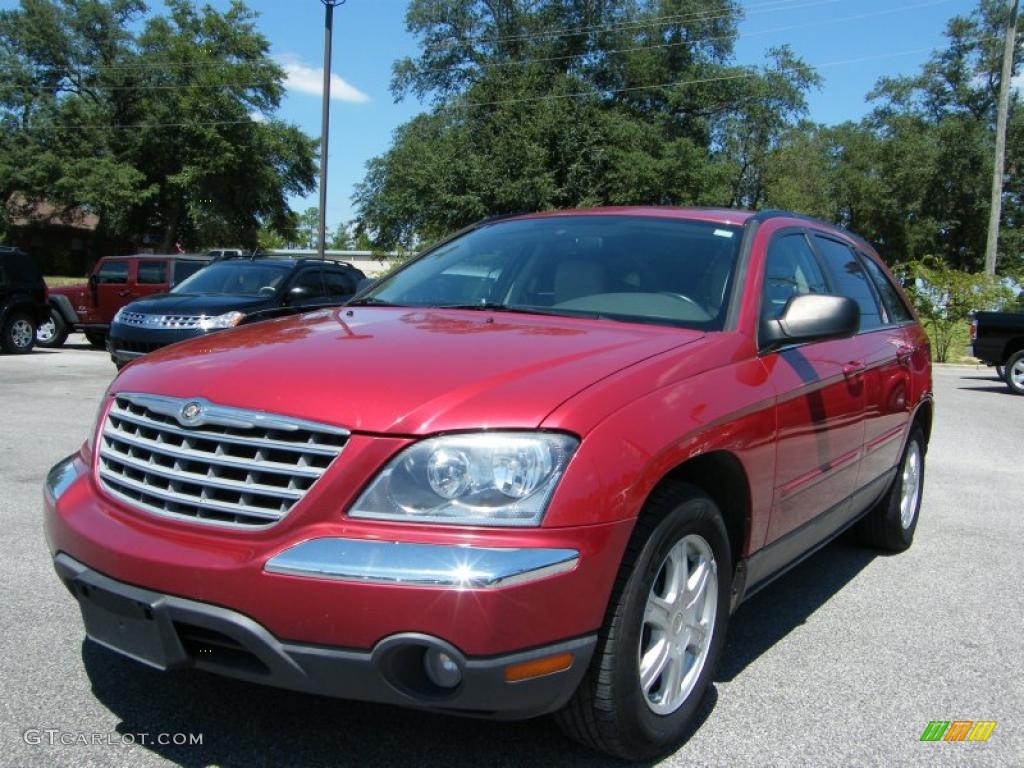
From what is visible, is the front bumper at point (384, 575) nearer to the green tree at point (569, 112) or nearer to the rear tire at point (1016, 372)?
the rear tire at point (1016, 372)

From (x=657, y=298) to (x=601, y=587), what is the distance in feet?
4.74

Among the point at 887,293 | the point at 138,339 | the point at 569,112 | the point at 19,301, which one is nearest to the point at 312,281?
the point at 138,339

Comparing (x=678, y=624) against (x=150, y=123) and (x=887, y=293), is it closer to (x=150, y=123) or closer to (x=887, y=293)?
(x=887, y=293)

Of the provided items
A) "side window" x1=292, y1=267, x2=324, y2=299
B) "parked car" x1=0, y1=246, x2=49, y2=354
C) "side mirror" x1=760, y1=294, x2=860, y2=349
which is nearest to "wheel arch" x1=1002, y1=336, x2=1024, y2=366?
"side window" x1=292, y1=267, x2=324, y2=299

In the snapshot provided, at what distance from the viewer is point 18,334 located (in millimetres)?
15750

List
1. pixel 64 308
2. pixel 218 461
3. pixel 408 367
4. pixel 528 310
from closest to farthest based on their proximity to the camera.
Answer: pixel 218 461 → pixel 408 367 → pixel 528 310 → pixel 64 308

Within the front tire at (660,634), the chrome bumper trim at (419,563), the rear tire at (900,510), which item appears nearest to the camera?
the chrome bumper trim at (419,563)

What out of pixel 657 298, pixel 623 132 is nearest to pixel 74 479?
pixel 657 298

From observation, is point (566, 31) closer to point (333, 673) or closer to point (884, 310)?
point (884, 310)

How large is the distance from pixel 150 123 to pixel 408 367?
47175 mm

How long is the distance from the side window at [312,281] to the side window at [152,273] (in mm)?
6309

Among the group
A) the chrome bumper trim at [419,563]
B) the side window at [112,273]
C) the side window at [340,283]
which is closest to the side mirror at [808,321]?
the chrome bumper trim at [419,563]

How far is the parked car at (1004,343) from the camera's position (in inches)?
558

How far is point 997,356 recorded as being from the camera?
1443 centimetres
